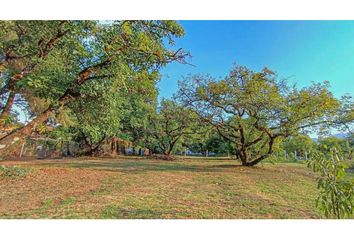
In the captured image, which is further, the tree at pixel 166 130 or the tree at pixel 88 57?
the tree at pixel 166 130

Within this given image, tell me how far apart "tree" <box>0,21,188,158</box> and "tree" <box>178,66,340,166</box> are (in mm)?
2298

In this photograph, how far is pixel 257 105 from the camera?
4.77 m

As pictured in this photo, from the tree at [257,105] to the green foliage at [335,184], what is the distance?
10.7 ft

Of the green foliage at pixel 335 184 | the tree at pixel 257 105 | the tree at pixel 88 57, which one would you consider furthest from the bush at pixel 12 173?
the green foliage at pixel 335 184

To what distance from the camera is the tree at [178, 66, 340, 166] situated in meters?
4.61

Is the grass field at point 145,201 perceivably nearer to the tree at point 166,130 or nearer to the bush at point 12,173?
the bush at point 12,173

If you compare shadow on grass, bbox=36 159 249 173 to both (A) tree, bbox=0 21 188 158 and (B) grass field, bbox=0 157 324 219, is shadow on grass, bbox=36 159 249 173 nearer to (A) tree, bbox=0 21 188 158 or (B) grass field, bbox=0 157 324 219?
(B) grass field, bbox=0 157 324 219

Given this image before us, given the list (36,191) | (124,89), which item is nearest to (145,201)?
(36,191)

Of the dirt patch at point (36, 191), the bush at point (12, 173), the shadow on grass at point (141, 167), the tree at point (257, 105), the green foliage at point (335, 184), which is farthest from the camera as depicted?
the shadow on grass at point (141, 167)

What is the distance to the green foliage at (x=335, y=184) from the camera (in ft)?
4.68

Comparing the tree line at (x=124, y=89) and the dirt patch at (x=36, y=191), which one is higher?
the tree line at (x=124, y=89)

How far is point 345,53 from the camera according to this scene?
2.81 m

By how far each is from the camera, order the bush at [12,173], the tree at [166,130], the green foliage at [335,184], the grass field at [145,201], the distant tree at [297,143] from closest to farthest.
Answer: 1. the green foliage at [335,184]
2. the grass field at [145,201]
3. the bush at [12,173]
4. the distant tree at [297,143]
5. the tree at [166,130]
